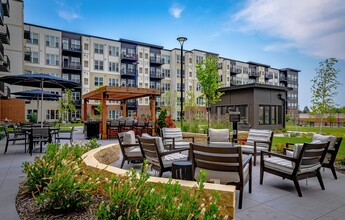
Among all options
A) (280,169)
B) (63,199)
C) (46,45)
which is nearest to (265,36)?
(280,169)

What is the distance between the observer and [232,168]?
3.15 metres

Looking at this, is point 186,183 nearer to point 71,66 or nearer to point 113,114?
point 71,66

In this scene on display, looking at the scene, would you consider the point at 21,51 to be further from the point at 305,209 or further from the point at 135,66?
the point at 305,209

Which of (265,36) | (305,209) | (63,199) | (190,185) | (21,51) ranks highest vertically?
(21,51)

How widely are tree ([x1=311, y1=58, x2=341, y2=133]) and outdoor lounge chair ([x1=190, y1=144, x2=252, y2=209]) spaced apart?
9.15 meters

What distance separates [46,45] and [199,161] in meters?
34.7

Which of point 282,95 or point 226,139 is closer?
point 226,139

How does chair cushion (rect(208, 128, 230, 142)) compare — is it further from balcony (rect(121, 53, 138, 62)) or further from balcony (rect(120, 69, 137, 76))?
balcony (rect(121, 53, 138, 62))

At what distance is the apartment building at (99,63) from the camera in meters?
29.6

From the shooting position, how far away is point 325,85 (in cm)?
1027

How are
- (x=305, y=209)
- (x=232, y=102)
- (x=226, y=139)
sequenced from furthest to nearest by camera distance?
1. (x=232, y=102)
2. (x=226, y=139)
3. (x=305, y=209)

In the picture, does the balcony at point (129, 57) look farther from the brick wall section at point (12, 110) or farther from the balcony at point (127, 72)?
the brick wall section at point (12, 110)

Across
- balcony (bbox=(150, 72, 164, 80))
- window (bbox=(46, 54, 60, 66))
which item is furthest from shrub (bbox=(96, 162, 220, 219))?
balcony (bbox=(150, 72, 164, 80))

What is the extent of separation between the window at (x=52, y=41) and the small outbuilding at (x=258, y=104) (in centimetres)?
2560
